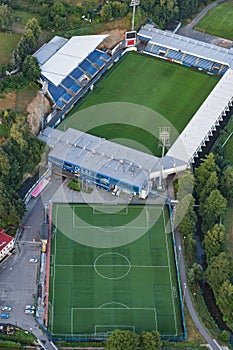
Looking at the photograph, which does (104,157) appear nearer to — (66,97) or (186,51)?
(66,97)

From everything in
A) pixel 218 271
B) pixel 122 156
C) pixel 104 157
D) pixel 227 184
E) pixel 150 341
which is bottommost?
pixel 150 341

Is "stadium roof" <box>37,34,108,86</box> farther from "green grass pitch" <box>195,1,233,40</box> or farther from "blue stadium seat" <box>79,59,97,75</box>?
"green grass pitch" <box>195,1,233,40</box>

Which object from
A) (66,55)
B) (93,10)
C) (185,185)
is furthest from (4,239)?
(93,10)

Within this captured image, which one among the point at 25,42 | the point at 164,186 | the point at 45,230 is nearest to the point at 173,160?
the point at 164,186

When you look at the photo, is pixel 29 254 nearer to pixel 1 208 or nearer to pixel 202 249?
pixel 1 208

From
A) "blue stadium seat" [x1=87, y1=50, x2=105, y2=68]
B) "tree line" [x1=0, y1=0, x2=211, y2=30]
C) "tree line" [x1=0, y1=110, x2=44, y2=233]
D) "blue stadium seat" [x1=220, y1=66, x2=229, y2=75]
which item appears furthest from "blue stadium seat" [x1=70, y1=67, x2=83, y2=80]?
"blue stadium seat" [x1=220, y1=66, x2=229, y2=75]

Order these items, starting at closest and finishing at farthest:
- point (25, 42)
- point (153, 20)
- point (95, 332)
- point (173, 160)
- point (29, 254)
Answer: point (95, 332) → point (29, 254) → point (173, 160) → point (25, 42) → point (153, 20)

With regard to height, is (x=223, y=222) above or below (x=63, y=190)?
below
